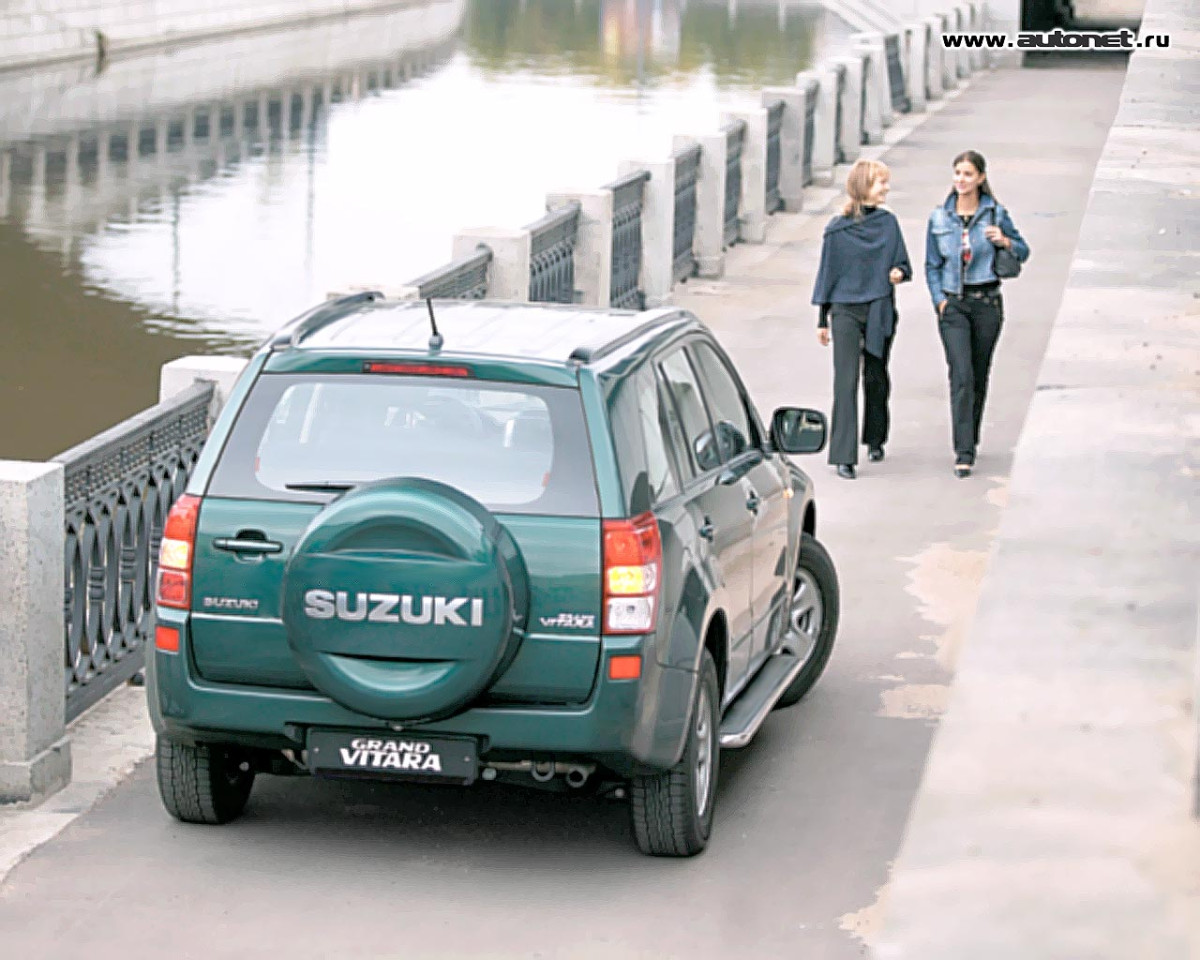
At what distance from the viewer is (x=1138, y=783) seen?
14.1 feet

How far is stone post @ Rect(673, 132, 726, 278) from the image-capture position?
22.3 m

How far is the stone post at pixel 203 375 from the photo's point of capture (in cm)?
981

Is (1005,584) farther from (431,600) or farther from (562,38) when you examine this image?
(562,38)

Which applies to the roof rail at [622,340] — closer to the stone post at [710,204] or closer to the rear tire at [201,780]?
the rear tire at [201,780]

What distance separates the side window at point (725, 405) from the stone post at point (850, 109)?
23.9 meters

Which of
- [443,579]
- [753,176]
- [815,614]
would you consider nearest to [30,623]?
[443,579]

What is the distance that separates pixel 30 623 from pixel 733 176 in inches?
654

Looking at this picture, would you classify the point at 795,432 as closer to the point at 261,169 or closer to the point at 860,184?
the point at 860,184

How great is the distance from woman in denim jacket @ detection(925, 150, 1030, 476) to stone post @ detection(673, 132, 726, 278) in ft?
28.9

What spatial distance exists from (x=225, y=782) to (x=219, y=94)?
1712 inches

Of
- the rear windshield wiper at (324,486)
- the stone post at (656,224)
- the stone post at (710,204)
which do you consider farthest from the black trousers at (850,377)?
the stone post at (710,204)

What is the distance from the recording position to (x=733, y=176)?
24031 mm

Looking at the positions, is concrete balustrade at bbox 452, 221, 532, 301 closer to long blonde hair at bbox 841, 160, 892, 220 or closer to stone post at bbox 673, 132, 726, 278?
long blonde hair at bbox 841, 160, 892, 220

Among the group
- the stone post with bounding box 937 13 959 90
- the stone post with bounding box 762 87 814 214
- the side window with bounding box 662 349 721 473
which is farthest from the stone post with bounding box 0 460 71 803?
the stone post with bounding box 937 13 959 90
